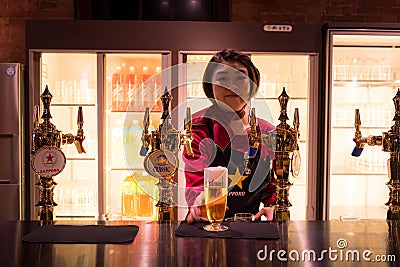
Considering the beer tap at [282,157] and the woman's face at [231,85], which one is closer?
the beer tap at [282,157]

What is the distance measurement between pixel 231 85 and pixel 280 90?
1.21 meters

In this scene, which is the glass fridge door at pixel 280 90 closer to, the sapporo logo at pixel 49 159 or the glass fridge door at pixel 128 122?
the glass fridge door at pixel 128 122

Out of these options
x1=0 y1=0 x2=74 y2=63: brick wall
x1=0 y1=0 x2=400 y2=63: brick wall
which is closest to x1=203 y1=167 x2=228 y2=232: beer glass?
x1=0 y1=0 x2=400 y2=63: brick wall

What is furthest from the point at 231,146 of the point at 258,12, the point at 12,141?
the point at 258,12

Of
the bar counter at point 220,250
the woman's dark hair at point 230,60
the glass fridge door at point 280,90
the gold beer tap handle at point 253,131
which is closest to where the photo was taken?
the bar counter at point 220,250

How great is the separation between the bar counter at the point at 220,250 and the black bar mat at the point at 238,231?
0.02 meters

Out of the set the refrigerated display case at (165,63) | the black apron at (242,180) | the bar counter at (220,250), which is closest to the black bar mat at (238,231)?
the bar counter at (220,250)

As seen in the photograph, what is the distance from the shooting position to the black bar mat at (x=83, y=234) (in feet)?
4.57

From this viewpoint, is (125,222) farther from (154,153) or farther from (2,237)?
(2,237)

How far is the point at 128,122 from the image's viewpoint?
415cm

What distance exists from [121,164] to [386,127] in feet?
7.60

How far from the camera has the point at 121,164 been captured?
4.20m

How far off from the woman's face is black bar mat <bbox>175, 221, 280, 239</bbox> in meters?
1.37

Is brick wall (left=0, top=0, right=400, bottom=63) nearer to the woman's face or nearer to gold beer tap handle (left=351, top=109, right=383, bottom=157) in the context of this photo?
the woman's face
